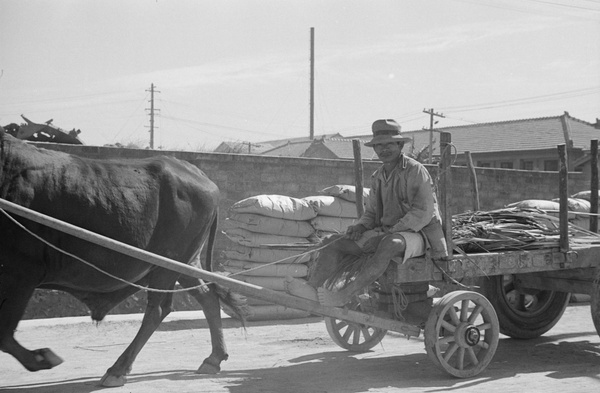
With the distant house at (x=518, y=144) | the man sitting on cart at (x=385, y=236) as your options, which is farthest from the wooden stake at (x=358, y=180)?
the distant house at (x=518, y=144)

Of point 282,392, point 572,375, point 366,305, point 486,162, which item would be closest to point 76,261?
point 282,392

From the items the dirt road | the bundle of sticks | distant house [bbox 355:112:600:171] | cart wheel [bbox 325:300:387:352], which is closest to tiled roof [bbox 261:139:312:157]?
distant house [bbox 355:112:600:171]

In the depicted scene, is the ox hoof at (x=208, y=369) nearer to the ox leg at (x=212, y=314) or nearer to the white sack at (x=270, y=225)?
the ox leg at (x=212, y=314)

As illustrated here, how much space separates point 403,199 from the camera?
21.6 feet

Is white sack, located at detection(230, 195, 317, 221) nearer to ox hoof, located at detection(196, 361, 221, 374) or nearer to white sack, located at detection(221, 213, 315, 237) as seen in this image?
white sack, located at detection(221, 213, 315, 237)

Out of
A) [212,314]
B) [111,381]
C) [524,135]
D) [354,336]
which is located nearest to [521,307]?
[354,336]

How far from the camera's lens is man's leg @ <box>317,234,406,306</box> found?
6.11 metres

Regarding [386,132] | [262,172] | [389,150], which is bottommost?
[389,150]

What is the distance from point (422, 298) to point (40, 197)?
339 cm

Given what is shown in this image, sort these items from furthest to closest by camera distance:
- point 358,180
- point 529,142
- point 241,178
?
point 529,142 < point 241,178 < point 358,180

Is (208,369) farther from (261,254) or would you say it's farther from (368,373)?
(261,254)

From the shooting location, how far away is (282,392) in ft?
19.1

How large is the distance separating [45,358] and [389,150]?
3.31 metres

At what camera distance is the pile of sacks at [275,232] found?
9930 mm
